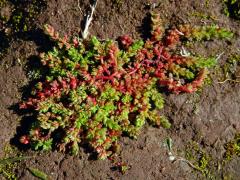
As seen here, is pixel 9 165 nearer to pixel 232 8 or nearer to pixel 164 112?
pixel 164 112

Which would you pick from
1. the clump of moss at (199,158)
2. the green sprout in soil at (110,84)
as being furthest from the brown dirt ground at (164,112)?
the green sprout in soil at (110,84)

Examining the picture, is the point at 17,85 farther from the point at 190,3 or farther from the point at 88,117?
the point at 190,3

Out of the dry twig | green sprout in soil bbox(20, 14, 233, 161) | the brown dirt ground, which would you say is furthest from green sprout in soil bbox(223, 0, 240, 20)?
the dry twig

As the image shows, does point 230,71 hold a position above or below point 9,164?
above

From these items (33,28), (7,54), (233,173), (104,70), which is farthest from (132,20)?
(233,173)

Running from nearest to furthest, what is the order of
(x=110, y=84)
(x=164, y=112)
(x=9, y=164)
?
(x=110, y=84) < (x=164, y=112) < (x=9, y=164)

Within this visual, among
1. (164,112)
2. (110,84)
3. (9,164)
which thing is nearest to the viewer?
(110,84)

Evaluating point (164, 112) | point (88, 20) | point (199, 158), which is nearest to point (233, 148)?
point (199, 158)

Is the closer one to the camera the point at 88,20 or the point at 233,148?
the point at 233,148
